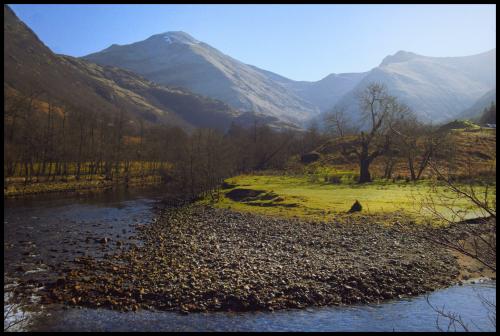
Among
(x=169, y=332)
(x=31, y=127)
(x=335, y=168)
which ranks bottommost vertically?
(x=169, y=332)

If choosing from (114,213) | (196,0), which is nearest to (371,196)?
(114,213)

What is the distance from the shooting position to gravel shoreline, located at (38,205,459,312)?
20078mm

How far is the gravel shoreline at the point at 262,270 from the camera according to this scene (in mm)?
20078

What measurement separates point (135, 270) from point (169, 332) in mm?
8207

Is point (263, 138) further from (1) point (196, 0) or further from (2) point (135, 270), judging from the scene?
Answer: (1) point (196, 0)

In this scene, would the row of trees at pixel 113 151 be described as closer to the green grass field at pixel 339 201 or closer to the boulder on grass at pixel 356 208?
the green grass field at pixel 339 201

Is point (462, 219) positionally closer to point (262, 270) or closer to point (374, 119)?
point (262, 270)

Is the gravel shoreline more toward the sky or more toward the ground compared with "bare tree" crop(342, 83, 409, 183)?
more toward the ground

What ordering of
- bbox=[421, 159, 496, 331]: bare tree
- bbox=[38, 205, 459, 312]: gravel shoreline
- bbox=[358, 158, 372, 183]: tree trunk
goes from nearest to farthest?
bbox=[421, 159, 496, 331]: bare tree, bbox=[38, 205, 459, 312]: gravel shoreline, bbox=[358, 158, 372, 183]: tree trunk

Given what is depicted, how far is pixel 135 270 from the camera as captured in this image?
80.1 ft

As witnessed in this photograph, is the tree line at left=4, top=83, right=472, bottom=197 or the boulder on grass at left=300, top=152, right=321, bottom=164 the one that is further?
the boulder on grass at left=300, top=152, right=321, bottom=164

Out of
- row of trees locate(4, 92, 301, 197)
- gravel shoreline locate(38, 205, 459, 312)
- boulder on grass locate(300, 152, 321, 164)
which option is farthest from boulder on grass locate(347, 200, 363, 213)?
boulder on grass locate(300, 152, 321, 164)

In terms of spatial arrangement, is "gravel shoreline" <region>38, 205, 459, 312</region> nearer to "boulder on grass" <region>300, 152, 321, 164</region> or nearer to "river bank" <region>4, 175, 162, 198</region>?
"river bank" <region>4, 175, 162, 198</region>

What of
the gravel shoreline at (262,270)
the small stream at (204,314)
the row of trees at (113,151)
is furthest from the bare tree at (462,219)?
the row of trees at (113,151)
